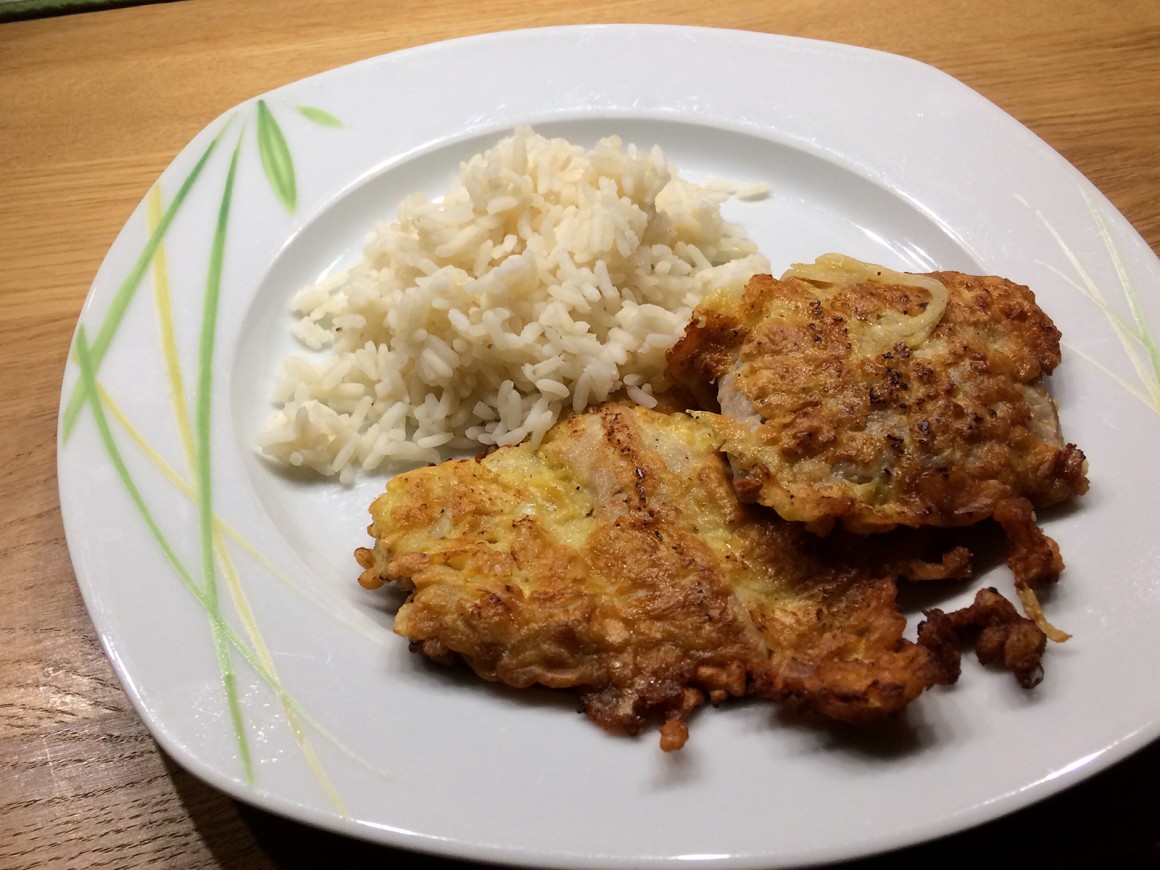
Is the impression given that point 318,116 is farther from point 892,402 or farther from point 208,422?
point 892,402

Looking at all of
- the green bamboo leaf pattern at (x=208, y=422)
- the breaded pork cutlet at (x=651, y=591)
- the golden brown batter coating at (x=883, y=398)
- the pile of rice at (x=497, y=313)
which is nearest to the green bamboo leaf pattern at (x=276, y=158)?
the green bamboo leaf pattern at (x=208, y=422)

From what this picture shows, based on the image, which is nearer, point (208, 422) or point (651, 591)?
point (651, 591)

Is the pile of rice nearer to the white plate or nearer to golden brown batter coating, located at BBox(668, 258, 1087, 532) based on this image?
the white plate

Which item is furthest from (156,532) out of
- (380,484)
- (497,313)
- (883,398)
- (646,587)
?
(883,398)

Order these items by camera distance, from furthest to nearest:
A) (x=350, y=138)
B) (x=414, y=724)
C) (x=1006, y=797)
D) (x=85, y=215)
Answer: (x=85, y=215)
(x=350, y=138)
(x=414, y=724)
(x=1006, y=797)

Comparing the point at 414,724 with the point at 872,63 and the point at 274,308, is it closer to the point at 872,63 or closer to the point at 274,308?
the point at 274,308

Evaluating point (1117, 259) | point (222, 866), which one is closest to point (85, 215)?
point (222, 866)
